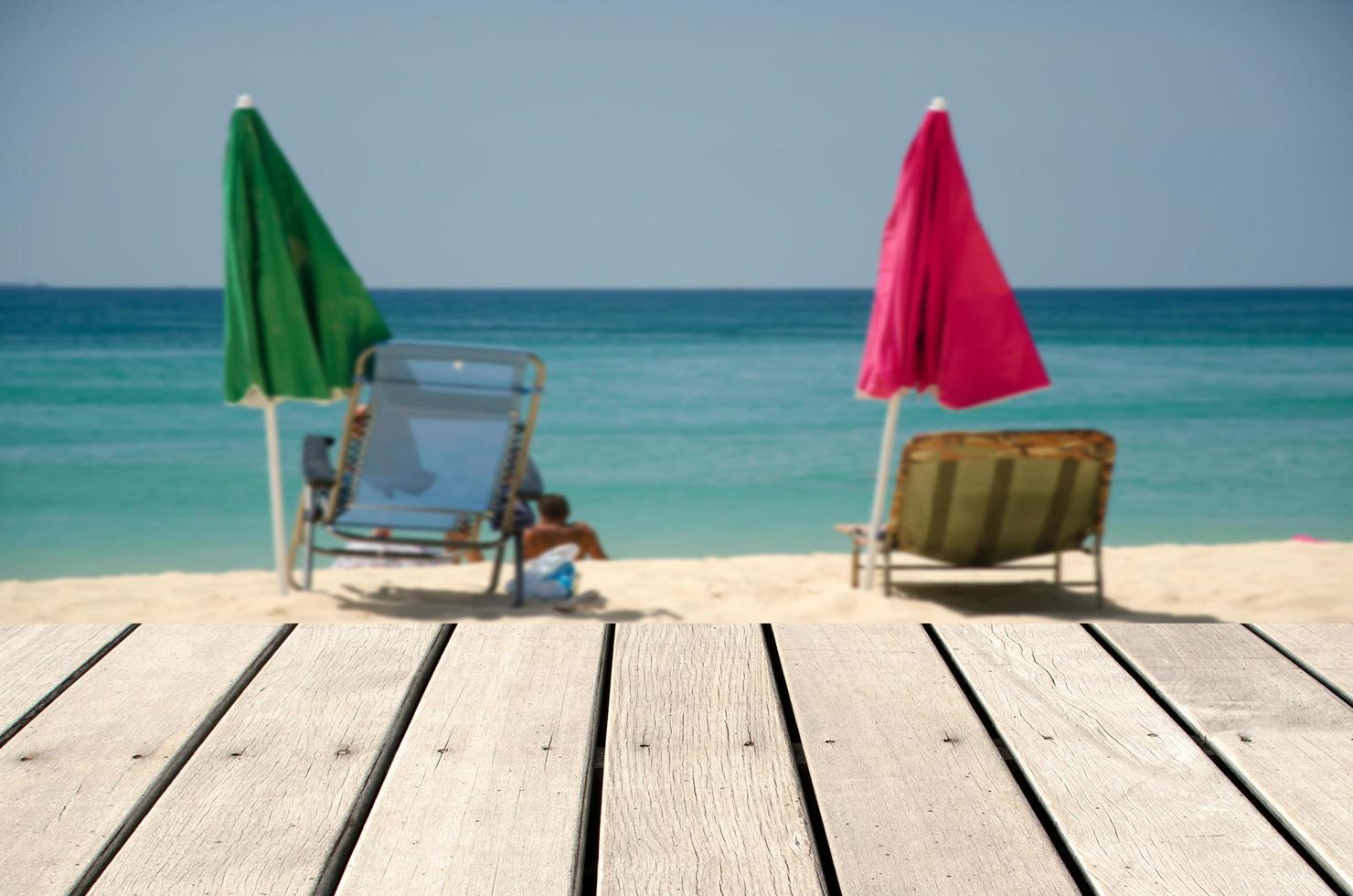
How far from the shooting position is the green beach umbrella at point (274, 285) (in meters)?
4.54

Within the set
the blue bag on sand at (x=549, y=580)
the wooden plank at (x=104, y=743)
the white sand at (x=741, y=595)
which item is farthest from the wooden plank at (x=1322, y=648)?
the blue bag on sand at (x=549, y=580)

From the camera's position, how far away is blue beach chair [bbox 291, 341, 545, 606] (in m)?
4.79

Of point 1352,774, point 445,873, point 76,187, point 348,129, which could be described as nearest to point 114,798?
point 445,873

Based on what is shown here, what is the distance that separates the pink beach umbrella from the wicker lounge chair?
0.59 ft

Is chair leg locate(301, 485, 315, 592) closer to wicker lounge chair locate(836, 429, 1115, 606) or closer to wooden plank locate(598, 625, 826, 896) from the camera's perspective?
wicker lounge chair locate(836, 429, 1115, 606)

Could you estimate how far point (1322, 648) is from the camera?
138 cm

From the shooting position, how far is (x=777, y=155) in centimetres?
7150

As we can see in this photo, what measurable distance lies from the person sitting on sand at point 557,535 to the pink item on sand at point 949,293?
238 centimetres

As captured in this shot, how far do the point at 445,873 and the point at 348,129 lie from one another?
73.3 meters

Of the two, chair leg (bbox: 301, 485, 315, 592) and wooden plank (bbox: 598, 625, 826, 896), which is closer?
wooden plank (bbox: 598, 625, 826, 896)

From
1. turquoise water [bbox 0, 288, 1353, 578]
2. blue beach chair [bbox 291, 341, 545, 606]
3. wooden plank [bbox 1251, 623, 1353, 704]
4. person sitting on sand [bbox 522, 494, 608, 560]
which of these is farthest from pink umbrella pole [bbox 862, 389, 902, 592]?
turquoise water [bbox 0, 288, 1353, 578]

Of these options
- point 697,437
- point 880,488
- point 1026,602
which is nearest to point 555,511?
point 880,488

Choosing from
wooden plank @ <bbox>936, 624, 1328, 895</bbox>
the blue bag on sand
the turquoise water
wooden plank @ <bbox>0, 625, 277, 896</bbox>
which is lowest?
the turquoise water

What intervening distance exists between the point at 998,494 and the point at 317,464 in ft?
8.79
